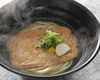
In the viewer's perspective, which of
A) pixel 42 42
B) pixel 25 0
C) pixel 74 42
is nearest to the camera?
pixel 42 42

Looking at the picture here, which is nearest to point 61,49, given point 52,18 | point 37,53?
point 37,53

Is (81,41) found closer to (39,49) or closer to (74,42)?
(74,42)

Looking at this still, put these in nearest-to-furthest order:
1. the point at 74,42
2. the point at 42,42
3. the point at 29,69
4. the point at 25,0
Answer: the point at 29,69 → the point at 42,42 → the point at 74,42 → the point at 25,0

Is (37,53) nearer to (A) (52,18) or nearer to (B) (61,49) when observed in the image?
(B) (61,49)

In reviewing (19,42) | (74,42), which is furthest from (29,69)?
(74,42)

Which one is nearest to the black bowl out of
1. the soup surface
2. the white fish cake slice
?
the soup surface

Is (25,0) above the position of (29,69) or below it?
above

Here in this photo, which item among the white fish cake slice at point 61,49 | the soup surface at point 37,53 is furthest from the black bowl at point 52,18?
the white fish cake slice at point 61,49

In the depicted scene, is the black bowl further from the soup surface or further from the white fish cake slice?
the white fish cake slice
